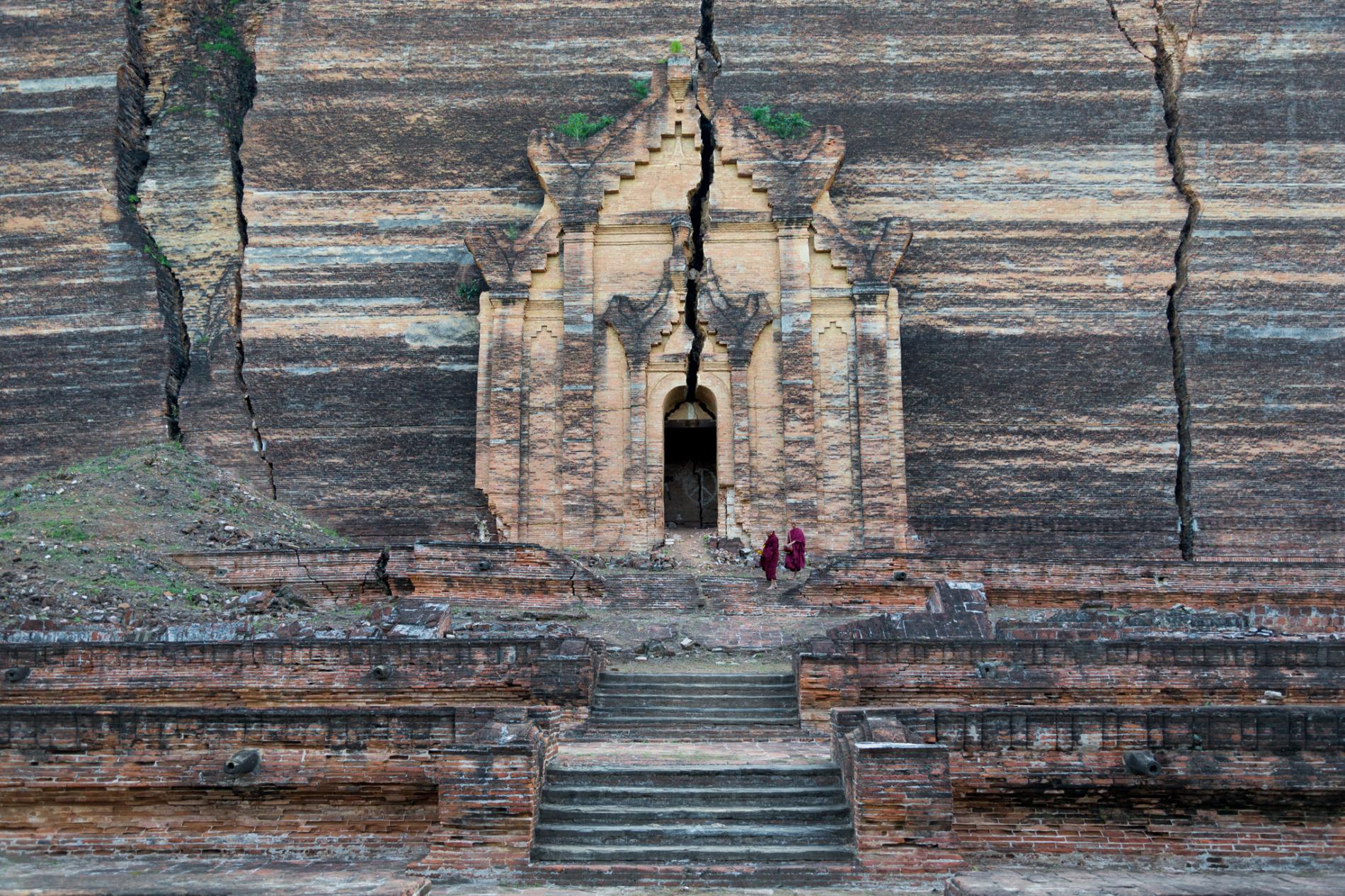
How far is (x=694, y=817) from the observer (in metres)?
8.35

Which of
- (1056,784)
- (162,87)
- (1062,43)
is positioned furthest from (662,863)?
(162,87)

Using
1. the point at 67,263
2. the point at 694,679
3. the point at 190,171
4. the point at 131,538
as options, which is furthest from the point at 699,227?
the point at 67,263

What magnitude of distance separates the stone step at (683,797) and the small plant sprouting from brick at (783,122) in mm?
14673

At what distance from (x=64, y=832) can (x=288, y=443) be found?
42.4 ft

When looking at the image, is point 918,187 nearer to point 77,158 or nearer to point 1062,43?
point 1062,43

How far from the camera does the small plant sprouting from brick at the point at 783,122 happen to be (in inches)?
845

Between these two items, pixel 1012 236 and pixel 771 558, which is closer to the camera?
pixel 771 558

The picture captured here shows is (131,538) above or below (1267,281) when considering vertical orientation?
below

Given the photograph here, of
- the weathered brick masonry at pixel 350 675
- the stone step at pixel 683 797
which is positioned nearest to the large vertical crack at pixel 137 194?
the weathered brick masonry at pixel 350 675

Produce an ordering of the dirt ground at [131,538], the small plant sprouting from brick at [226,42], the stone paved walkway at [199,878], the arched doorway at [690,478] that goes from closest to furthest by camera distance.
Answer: the stone paved walkway at [199,878] < the dirt ground at [131,538] < the arched doorway at [690,478] < the small plant sprouting from brick at [226,42]

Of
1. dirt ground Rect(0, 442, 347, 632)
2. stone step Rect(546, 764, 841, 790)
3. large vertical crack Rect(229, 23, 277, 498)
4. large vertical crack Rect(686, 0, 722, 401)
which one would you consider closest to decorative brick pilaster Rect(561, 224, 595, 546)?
large vertical crack Rect(686, 0, 722, 401)

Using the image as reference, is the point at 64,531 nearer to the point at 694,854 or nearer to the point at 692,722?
the point at 692,722

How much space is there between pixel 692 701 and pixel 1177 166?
49.7ft

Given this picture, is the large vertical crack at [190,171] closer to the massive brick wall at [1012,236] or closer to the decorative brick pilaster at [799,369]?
the decorative brick pilaster at [799,369]
